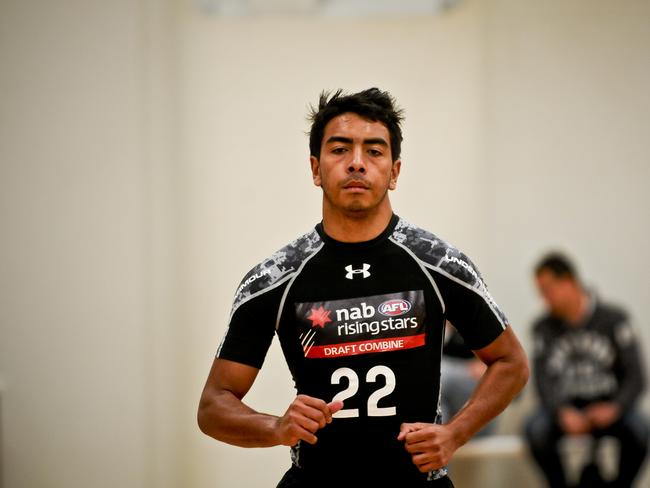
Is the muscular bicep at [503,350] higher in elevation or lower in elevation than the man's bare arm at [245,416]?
higher

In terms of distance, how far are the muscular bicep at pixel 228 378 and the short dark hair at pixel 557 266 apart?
3253 mm

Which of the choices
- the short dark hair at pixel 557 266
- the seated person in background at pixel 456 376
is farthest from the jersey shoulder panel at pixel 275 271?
the short dark hair at pixel 557 266

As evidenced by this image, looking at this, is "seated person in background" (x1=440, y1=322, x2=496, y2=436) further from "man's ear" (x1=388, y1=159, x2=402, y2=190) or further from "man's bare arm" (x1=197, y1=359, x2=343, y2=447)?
"man's bare arm" (x1=197, y1=359, x2=343, y2=447)

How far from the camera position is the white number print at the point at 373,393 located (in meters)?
2.28

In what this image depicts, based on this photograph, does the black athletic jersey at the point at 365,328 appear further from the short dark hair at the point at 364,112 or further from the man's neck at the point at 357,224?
the short dark hair at the point at 364,112

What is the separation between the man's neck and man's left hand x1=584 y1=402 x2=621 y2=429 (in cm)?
325

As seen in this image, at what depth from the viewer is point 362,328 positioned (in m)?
2.31

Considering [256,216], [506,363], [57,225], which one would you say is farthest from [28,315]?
[506,363]

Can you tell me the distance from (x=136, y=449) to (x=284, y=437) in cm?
334

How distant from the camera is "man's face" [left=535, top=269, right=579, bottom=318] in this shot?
5176 millimetres

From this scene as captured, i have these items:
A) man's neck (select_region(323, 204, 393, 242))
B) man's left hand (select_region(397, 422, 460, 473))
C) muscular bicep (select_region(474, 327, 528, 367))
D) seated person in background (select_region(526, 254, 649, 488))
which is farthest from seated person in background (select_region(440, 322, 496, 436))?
man's left hand (select_region(397, 422, 460, 473))

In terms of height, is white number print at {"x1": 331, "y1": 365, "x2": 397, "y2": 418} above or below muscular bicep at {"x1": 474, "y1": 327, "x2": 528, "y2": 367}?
below

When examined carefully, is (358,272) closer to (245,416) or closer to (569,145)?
(245,416)

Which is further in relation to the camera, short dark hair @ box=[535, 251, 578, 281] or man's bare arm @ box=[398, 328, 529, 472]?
short dark hair @ box=[535, 251, 578, 281]
